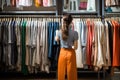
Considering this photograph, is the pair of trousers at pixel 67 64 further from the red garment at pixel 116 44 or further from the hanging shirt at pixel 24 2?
the hanging shirt at pixel 24 2

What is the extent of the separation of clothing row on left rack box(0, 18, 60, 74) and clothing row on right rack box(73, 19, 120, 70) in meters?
0.52

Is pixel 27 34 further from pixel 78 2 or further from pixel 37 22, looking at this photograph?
pixel 78 2

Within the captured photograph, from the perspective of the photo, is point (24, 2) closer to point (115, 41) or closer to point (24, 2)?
point (24, 2)

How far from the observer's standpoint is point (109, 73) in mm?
6293

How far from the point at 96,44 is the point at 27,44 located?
1421mm

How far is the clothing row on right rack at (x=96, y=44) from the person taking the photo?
19.2ft

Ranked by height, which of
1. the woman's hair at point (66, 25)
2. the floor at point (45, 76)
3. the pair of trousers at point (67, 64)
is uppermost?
the woman's hair at point (66, 25)

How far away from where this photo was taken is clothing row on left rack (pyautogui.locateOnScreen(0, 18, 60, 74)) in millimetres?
5914

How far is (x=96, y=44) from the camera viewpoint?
5.86 metres

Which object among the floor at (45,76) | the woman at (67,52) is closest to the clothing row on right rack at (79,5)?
the floor at (45,76)

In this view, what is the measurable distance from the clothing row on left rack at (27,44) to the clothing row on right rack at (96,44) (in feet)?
1.72

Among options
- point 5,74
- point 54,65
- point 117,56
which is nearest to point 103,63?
point 117,56

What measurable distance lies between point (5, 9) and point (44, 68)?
1834mm

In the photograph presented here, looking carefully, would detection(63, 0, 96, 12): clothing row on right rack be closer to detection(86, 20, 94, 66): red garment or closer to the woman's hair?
detection(86, 20, 94, 66): red garment
